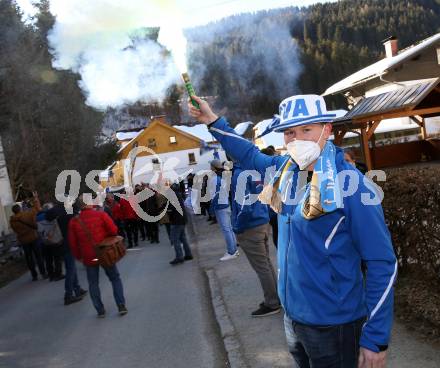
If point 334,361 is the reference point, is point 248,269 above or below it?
below

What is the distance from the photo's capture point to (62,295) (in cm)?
974

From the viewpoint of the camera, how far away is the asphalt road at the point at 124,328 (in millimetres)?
5688

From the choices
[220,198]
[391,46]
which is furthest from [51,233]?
[391,46]

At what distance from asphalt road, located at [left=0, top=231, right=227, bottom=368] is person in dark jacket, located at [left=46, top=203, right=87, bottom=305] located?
0.79 feet

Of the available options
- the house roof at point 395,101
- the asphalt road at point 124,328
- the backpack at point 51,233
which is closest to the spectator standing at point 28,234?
the backpack at point 51,233

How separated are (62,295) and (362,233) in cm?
852

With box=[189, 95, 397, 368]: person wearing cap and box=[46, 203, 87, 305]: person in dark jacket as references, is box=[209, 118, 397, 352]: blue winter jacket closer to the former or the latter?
box=[189, 95, 397, 368]: person wearing cap

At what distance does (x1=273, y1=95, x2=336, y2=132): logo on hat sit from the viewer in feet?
8.53

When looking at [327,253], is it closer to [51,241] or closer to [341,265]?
[341,265]

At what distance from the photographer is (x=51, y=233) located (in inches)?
403

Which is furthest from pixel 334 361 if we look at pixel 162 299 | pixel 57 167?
pixel 57 167

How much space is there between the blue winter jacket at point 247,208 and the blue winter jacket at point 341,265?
3468 mm

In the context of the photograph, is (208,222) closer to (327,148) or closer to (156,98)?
(156,98)

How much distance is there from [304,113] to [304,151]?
204 millimetres
